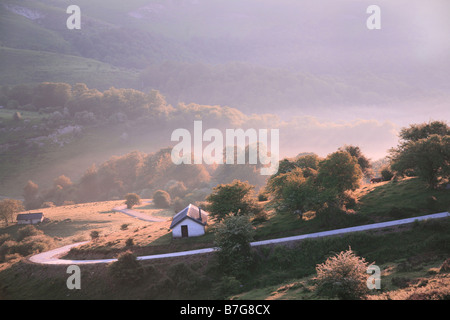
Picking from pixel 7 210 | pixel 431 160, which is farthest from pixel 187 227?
pixel 7 210

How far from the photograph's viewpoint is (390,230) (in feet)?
124

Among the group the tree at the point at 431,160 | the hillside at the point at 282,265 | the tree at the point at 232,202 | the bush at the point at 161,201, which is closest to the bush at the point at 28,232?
the hillside at the point at 282,265

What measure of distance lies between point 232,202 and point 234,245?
11978 mm

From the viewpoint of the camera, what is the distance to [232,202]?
50.3m

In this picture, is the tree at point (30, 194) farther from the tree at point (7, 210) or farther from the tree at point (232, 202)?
the tree at point (232, 202)

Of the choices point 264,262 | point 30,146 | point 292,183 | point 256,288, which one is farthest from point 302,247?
point 30,146

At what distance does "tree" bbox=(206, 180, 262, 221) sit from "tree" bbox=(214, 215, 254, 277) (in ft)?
24.5

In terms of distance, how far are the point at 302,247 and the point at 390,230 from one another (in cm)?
1085

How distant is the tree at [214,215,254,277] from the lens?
37.4m

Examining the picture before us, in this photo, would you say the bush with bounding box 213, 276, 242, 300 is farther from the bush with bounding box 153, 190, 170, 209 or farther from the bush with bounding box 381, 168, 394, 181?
the bush with bounding box 153, 190, 170, 209

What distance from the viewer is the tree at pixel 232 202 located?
49469mm

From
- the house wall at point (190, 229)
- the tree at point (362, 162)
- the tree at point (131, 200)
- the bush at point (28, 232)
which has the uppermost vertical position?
the tree at point (362, 162)

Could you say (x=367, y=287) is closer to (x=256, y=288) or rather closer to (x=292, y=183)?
(x=256, y=288)

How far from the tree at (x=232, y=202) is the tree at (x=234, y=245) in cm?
747
